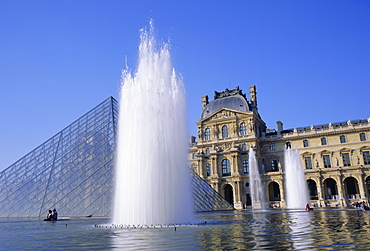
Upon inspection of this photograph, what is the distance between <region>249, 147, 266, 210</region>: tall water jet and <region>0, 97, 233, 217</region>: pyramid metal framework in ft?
53.5

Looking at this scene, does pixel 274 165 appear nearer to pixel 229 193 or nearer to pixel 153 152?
pixel 229 193

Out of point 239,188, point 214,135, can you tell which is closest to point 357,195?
point 239,188

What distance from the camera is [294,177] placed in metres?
38.8

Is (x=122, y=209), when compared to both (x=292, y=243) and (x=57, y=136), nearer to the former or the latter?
(x=292, y=243)

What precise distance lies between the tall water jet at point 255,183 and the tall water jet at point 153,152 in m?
30.8

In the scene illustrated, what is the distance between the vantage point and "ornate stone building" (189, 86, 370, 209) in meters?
42.1

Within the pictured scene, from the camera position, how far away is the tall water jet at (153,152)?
12.0 m

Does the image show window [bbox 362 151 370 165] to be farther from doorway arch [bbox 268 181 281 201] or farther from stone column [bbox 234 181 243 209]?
stone column [bbox 234 181 243 209]

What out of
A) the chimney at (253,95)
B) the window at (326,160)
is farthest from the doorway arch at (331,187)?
the chimney at (253,95)

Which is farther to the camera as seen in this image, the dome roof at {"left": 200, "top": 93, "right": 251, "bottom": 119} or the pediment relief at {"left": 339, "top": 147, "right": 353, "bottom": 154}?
the dome roof at {"left": 200, "top": 93, "right": 251, "bottom": 119}

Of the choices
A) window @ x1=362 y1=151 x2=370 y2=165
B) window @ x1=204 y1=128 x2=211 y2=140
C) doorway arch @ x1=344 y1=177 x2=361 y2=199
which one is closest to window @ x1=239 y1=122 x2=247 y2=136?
window @ x1=204 y1=128 x2=211 y2=140

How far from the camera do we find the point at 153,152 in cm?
1249

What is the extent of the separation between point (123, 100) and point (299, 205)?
29.8 m

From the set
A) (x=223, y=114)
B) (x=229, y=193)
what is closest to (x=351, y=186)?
(x=229, y=193)
